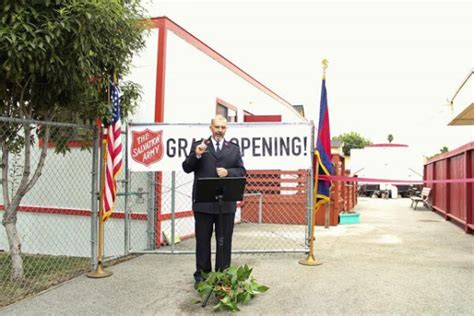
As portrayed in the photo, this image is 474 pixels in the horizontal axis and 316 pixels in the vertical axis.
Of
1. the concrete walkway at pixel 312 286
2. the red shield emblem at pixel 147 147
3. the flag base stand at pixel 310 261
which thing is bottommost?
the concrete walkway at pixel 312 286

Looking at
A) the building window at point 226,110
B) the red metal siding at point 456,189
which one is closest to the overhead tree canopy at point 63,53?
the building window at point 226,110

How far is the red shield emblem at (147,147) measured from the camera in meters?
7.20

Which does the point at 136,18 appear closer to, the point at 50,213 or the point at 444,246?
the point at 50,213

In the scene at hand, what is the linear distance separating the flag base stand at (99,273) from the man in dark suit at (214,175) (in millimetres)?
1528

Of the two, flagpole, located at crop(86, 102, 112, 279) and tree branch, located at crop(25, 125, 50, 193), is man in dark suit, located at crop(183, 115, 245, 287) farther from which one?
tree branch, located at crop(25, 125, 50, 193)

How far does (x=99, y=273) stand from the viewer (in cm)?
627

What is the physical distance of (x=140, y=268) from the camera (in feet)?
22.1

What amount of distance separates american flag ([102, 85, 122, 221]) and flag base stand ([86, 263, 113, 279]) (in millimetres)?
735

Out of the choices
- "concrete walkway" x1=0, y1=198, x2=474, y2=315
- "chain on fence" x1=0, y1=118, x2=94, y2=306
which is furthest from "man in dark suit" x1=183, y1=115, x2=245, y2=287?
"chain on fence" x1=0, y1=118, x2=94, y2=306

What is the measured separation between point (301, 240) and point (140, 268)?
3873 mm

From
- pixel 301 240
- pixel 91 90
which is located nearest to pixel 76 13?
pixel 91 90

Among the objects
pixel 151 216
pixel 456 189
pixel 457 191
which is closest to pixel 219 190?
pixel 151 216

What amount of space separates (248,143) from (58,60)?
314 centimetres

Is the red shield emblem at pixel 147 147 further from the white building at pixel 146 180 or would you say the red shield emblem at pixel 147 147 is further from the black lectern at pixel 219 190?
the black lectern at pixel 219 190
